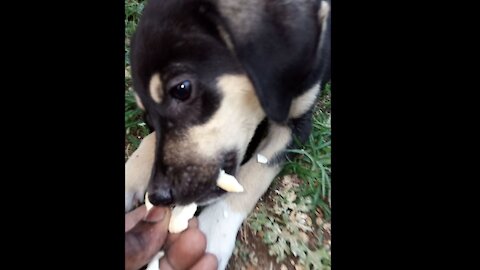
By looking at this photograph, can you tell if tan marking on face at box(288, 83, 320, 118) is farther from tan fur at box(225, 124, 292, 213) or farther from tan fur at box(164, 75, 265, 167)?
tan fur at box(164, 75, 265, 167)

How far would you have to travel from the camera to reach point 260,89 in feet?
5.10

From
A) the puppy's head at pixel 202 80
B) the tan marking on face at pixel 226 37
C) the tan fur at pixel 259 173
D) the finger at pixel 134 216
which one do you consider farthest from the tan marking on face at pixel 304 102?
the finger at pixel 134 216

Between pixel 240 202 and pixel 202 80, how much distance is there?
48cm

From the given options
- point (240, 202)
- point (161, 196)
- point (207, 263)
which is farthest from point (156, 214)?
point (240, 202)

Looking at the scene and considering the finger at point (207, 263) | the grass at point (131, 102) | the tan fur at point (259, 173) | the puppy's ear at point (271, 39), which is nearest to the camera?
the puppy's ear at point (271, 39)

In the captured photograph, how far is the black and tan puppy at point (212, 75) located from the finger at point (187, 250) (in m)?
0.05

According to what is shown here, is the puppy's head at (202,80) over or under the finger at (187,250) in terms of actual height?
over

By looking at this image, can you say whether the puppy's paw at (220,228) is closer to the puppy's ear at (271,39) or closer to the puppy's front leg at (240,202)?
the puppy's front leg at (240,202)

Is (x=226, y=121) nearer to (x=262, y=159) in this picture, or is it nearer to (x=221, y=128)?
(x=221, y=128)

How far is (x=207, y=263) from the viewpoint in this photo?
66.1 inches

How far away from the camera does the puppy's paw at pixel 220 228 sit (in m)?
1.76

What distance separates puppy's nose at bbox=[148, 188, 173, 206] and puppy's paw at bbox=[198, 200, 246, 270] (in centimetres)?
17

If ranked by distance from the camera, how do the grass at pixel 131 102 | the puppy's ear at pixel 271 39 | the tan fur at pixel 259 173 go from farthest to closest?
the tan fur at pixel 259 173, the grass at pixel 131 102, the puppy's ear at pixel 271 39
